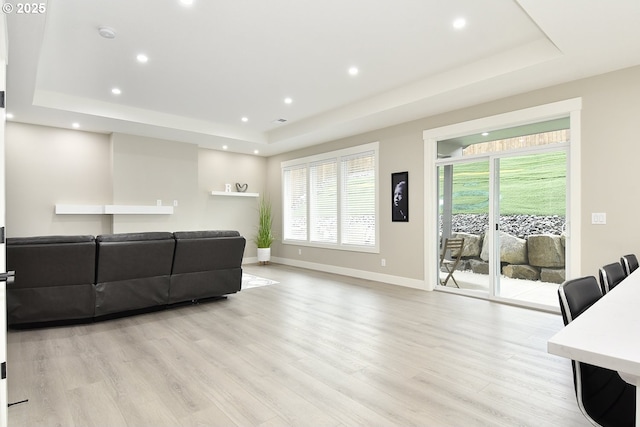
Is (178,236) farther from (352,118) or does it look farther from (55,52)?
(352,118)

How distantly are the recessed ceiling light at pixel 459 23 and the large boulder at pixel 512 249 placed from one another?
8.74ft

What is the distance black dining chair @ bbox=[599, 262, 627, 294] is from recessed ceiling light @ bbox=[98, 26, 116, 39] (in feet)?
14.1

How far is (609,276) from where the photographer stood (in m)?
1.95

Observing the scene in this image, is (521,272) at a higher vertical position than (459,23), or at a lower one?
lower

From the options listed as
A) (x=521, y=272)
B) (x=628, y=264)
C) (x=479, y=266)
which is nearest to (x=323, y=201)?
(x=479, y=266)

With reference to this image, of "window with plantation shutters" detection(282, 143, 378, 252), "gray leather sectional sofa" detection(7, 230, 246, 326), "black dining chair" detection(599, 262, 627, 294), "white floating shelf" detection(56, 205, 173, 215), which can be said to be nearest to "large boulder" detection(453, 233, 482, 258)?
"window with plantation shutters" detection(282, 143, 378, 252)

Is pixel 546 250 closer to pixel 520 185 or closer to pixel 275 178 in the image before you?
pixel 520 185

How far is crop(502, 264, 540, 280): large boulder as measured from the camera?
4.41 m

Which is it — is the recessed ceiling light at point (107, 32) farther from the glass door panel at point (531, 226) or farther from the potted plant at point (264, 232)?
the potted plant at point (264, 232)

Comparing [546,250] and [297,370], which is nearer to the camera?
[297,370]

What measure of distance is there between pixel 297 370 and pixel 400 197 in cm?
376

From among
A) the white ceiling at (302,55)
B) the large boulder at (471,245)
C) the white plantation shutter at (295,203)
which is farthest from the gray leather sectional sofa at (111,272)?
the white plantation shutter at (295,203)

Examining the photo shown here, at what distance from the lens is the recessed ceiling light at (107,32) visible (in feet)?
10.8

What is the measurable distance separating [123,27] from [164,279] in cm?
263
